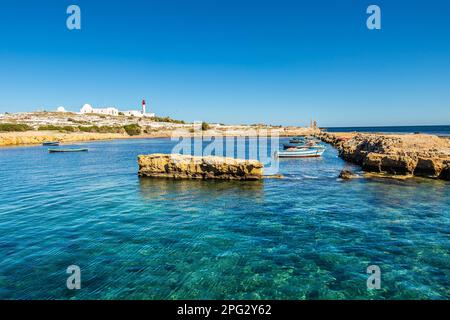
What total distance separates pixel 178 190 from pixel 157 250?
12.8 metres

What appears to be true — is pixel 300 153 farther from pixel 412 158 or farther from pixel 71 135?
pixel 71 135

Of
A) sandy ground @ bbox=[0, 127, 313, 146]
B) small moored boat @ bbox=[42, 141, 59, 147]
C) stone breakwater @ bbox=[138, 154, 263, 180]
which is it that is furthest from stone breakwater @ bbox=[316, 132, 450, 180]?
sandy ground @ bbox=[0, 127, 313, 146]

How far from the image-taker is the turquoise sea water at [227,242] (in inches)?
379

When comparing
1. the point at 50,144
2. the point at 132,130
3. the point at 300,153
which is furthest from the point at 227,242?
the point at 132,130

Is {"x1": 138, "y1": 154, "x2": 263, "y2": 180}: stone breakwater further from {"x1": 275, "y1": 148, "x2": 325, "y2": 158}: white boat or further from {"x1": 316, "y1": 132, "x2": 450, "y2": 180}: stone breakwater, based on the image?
{"x1": 275, "y1": 148, "x2": 325, "y2": 158}: white boat

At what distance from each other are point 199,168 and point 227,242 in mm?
17342

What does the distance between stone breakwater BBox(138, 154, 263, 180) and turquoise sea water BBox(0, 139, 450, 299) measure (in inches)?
177

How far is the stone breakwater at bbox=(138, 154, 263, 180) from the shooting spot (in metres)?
29.0

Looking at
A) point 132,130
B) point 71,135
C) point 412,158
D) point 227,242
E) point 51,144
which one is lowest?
point 227,242

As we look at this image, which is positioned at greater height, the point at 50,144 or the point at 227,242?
the point at 50,144

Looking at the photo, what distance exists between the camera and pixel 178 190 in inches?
991

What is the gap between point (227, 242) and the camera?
44.0ft
